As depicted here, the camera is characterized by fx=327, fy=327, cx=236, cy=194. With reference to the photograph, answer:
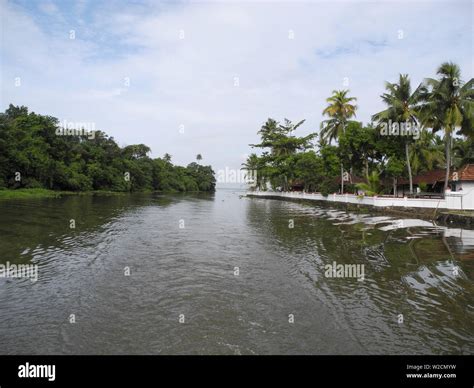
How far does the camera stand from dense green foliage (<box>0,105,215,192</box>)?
4406cm

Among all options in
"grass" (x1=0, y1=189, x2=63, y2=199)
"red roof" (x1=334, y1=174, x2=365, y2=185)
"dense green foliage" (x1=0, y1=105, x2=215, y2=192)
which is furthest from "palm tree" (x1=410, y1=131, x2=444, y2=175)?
"dense green foliage" (x1=0, y1=105, x2=215, y2=192)

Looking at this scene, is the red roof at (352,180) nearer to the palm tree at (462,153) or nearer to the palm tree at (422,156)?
the palm tree at (422,156)

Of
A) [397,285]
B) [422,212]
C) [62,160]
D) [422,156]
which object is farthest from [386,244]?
[62,160]

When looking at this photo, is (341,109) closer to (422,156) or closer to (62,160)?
(422,156)

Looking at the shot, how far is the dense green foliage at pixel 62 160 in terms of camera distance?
4406cm

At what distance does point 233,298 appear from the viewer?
23.9ft

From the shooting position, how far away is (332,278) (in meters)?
8.94

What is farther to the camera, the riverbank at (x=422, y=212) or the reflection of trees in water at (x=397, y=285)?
the riverbank at (x=422, y=212)

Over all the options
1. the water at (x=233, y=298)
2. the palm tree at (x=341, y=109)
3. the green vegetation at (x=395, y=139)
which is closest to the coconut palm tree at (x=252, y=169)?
the green vegetation at (x=395, y=139)

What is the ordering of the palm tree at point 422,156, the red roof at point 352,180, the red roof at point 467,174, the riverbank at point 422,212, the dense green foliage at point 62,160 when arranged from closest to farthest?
the riverbank at point 422,212 → the red roof at point 467,174 → the palm tree at point 422,156 → the dense green foliage at point 62,160 → the red roof at point 352,180

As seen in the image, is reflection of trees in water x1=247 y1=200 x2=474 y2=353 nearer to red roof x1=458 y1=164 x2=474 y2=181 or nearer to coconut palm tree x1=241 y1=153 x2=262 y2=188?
red roof x1=458 y1=164 x2=474 y2=181

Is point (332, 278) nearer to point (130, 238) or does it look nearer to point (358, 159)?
point (130, 238)

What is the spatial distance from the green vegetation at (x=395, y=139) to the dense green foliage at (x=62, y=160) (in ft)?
113

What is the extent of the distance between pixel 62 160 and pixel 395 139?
2059 inches
